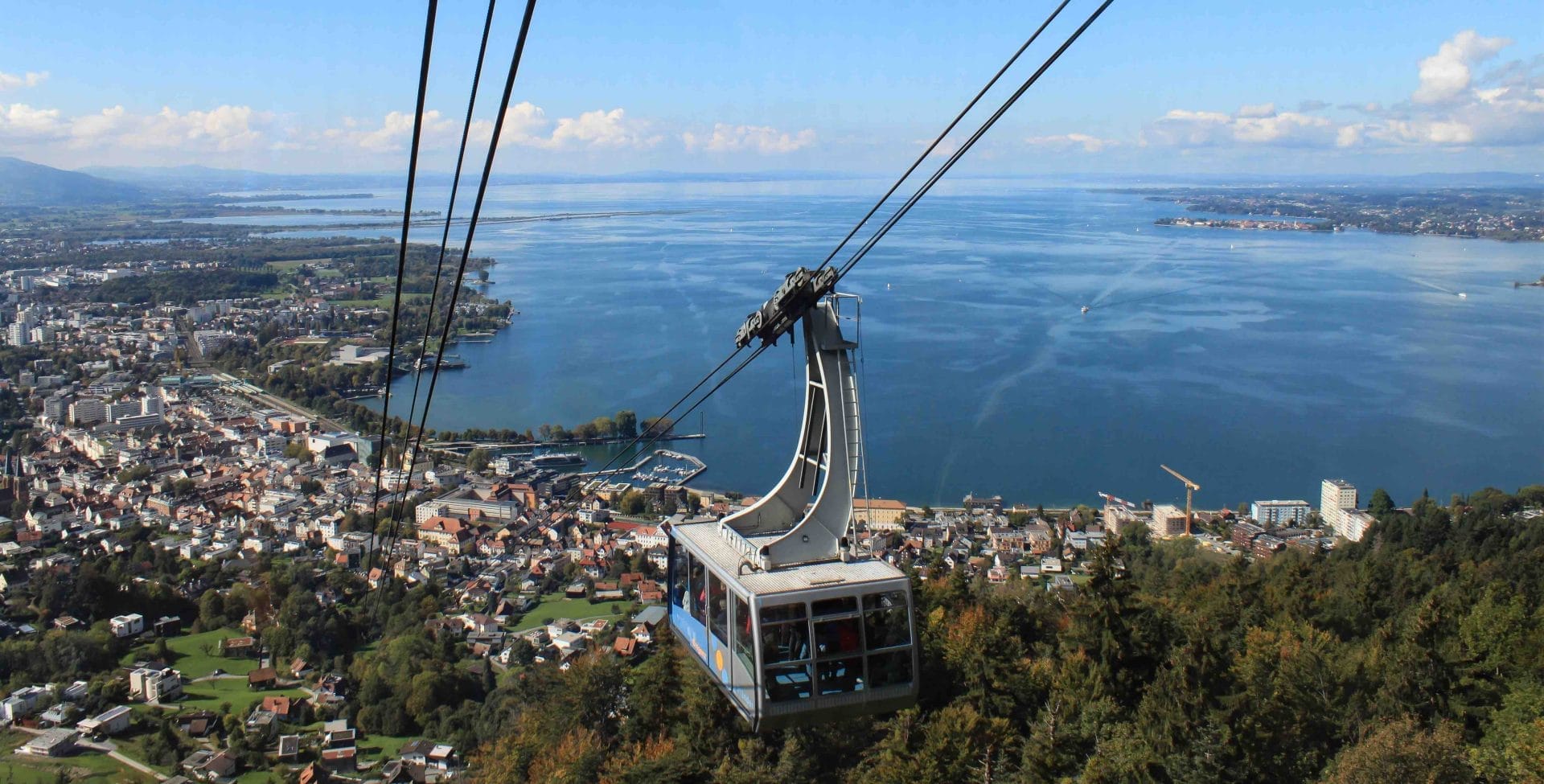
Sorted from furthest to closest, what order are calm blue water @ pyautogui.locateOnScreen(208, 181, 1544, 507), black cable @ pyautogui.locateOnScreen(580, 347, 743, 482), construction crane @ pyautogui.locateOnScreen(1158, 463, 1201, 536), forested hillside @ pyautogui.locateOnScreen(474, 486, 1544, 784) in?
calm blue water @ pyautogui.locateOnScreen(208, 181, 1544, 507) < construction crane @ pyautogui.locateOnScreen(1158, 463, 1201, 536) < black cable @ pyautogui.locateOnScreen(580, 347, 743, 482) < forested hillside @ pyautogui.locateOnScreen(474, 486, 1544, 784)

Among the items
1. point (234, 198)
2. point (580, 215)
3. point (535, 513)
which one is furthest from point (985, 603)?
point (234, 198)

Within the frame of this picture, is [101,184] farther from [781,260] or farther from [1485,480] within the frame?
[1485,480]

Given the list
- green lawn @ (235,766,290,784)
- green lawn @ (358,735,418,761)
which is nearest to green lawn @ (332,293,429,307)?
green lawn @ (358,735,418,761)

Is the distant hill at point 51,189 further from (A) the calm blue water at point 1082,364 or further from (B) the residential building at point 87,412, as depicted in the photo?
(B) the residential building at point 87,412

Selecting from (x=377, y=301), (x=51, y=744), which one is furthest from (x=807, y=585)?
(x=377, y=301)

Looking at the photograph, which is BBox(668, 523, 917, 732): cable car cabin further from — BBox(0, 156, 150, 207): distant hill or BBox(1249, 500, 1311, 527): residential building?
BBox(0, 156, 150, 207): distant hill

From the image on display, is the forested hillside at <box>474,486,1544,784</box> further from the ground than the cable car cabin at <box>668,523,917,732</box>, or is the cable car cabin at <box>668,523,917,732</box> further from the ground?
the cable car cabin at <box>668,523,917,732</box>
